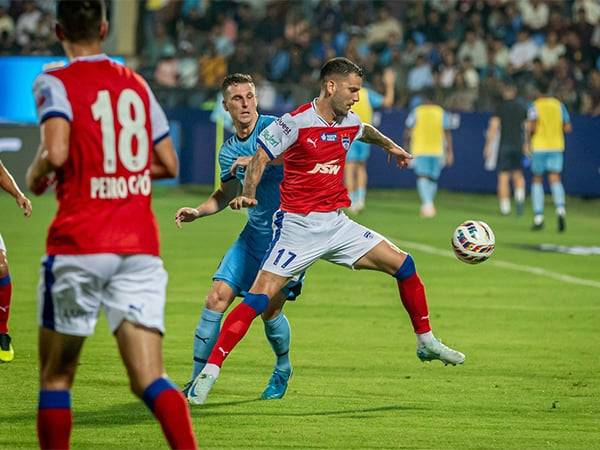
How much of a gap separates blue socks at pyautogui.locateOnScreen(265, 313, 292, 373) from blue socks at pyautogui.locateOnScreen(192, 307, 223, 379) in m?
0.39

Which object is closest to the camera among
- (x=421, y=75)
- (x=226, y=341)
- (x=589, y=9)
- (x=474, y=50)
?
(x=226, y=341)

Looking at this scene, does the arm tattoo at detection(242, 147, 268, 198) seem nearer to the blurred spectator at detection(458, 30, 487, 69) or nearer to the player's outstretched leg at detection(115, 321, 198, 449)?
the player's outstretched leg at detection(115, 321, 198, 449)

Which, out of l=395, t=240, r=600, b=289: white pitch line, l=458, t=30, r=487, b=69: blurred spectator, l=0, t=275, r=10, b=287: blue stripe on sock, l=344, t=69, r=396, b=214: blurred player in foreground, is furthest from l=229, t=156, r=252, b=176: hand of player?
l=458, t=30, r=487, b=69: blurred spectator

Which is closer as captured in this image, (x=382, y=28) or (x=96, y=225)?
(x=96, y=225)

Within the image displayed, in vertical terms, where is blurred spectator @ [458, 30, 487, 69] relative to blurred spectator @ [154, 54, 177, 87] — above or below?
above

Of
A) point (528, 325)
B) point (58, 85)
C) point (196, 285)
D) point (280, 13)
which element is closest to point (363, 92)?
point (280, 13)

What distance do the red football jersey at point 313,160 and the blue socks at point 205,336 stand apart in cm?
87

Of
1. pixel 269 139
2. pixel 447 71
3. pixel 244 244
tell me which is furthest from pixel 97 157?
pixel 447 71

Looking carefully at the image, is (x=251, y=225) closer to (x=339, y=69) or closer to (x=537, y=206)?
(x=339, y=69)

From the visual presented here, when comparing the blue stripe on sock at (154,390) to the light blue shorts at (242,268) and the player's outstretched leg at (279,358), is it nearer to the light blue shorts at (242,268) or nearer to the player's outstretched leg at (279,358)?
the light blue shorts at (242,268)

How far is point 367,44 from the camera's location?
32.1m

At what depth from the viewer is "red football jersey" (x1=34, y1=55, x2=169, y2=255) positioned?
581cm

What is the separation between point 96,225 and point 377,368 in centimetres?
517

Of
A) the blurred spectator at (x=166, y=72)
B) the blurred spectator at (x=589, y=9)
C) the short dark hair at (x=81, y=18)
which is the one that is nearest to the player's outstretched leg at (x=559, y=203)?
the blurred spectator at (x=589, y=9)
